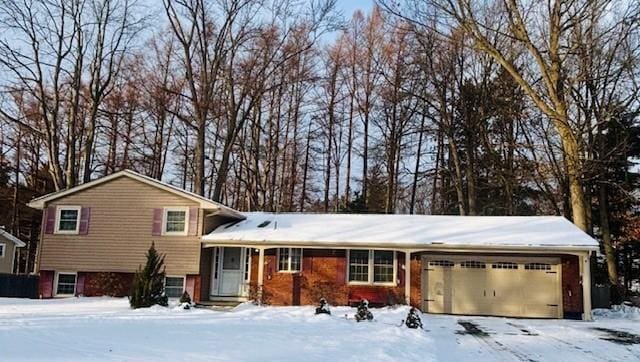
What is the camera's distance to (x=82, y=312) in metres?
14.6

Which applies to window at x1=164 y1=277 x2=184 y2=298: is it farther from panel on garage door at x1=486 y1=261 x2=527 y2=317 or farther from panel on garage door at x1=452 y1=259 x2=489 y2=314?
panel on garage door at x1=486 y1=261 x2=527 y2=317

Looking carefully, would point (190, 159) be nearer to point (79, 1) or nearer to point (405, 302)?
point (79, 1)

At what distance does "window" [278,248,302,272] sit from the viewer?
64.6 ft

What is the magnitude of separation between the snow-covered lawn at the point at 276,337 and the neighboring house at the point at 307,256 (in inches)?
78.6

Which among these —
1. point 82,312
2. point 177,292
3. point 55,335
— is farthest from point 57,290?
point 55,335

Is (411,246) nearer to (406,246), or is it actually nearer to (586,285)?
(406,246)

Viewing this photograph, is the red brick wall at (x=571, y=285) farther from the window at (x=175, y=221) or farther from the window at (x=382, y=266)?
the window at (x=175, y=221)

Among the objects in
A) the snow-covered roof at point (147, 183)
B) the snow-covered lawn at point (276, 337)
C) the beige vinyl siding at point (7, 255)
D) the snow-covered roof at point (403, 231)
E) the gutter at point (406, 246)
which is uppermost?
the snow-covered roof at point (147, 183)

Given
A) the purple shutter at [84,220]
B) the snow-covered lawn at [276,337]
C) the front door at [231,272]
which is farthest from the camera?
the front door at [231,272]

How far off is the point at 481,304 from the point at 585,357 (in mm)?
8803

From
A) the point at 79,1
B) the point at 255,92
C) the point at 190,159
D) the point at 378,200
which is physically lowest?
the point at 378,200

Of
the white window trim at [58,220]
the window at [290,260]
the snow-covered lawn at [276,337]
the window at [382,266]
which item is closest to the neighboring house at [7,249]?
the white window trim at [58,220]

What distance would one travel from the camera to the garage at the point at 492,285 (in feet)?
60.2

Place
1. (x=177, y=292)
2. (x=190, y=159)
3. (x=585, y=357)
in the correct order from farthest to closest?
(x=190, y=159) < (x=177, y=292) < (x=585, y=357)
